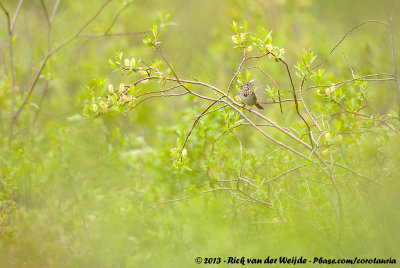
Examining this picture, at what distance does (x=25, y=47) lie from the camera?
Result: 7812 millimetres

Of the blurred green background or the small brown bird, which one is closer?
the blurred green background

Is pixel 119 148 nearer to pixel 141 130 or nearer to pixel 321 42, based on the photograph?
pixel 141 130

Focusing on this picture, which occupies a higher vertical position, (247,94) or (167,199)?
(247,94)

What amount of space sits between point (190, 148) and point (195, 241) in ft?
4.01

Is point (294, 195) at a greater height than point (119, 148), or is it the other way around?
point (119, 148)

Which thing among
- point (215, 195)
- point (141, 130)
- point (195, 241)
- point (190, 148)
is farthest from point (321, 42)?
point (195, 241)

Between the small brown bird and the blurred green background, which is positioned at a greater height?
the small brown bird

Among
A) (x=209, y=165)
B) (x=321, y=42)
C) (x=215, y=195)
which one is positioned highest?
(x=321, y=42)

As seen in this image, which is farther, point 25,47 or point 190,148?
point 25,47

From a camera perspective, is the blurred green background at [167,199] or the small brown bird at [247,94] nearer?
the blurred green background at [167,199]

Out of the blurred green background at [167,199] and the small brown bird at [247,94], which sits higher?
the small brown bird at [247,94]

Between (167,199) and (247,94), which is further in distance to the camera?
(167,199)

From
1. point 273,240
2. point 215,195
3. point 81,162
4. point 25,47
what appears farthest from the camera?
point 25,47

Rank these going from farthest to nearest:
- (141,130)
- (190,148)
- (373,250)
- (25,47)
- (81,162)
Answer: (25,47), (141,130), (81,162), (190,148), (373,250)
